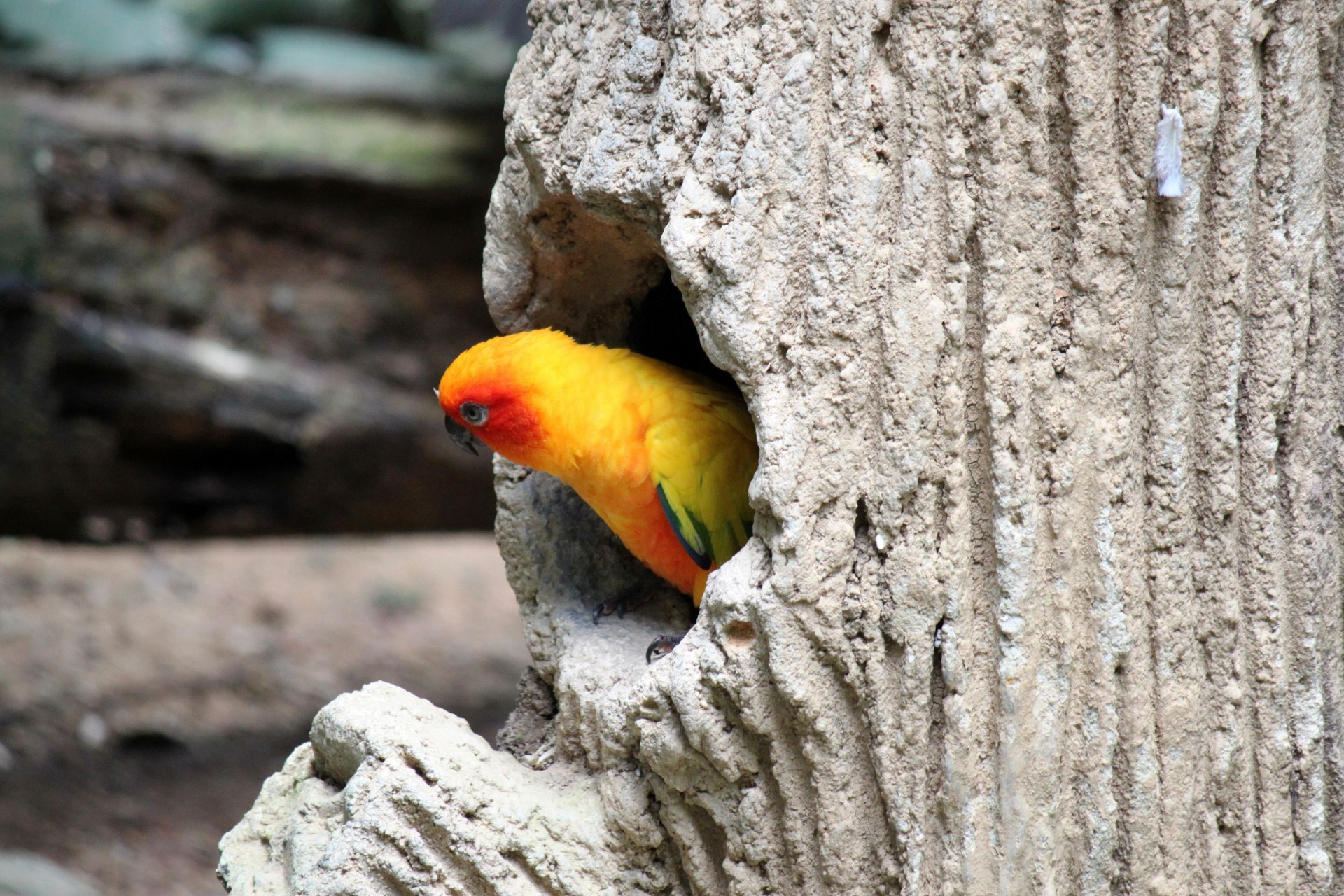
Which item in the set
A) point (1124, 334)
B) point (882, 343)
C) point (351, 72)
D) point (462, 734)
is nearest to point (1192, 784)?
point (1124, 334)

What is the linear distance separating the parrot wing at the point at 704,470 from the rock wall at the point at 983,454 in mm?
419

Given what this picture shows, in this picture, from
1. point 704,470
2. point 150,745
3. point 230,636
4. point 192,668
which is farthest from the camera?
point 230,636

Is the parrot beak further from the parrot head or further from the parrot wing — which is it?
the parrot wing

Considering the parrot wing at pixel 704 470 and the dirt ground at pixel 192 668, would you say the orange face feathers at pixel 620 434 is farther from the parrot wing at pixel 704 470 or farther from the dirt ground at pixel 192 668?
the dirt ground at pixel 192 668

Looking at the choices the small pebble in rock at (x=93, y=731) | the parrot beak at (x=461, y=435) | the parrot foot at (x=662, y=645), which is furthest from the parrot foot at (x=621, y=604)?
the small pebble in rock at (x=93, y=731)

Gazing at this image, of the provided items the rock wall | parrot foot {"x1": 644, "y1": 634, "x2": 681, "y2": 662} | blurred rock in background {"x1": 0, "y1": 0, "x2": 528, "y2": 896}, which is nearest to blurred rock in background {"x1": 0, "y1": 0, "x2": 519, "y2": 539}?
blurred rock in background {"x1": 0, "y1": 0, "x2": 528, "y2": 896}

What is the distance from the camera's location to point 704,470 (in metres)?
2.21

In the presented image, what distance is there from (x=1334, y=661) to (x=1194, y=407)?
0.57m

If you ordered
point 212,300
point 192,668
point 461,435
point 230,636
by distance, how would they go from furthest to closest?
point 230,636, point 192,668, point 212,300, point 461,435

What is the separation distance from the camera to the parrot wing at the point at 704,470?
2.18 meters

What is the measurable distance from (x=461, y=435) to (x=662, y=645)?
650 mm

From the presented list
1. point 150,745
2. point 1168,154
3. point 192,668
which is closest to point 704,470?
point 1168,154

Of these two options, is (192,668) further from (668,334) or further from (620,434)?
(620,434)

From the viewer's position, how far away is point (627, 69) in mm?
1923
